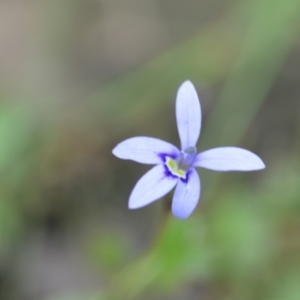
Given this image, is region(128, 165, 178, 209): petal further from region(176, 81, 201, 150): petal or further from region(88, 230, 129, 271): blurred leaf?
region(88, 230, 129, 271): blurred leaf

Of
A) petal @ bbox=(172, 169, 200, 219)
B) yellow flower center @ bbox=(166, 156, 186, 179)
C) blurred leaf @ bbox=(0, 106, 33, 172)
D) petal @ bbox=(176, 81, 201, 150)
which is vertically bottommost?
petal @ bbox=(172, 169, 200, 219)

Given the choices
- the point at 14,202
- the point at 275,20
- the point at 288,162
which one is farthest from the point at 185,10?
the point at 14,202

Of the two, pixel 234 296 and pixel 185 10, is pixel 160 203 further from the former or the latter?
pixel 185 10

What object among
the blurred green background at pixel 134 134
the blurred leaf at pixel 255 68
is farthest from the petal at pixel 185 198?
the blurred leaf at pixel 255 68

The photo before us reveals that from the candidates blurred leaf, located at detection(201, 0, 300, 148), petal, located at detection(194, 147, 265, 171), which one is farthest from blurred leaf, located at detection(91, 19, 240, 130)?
petal, located at detection(194, 147, 265, 171)

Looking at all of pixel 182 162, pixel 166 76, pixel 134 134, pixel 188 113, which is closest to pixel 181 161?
pixel 182 162

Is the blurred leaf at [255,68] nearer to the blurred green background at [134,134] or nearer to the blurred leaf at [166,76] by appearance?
the blurred green background at [134,134]
